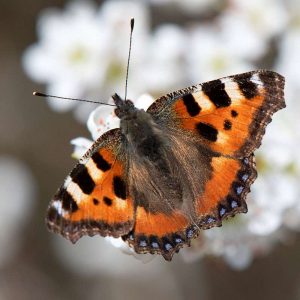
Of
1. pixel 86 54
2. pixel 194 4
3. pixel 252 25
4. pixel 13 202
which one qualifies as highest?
pixel 194 4

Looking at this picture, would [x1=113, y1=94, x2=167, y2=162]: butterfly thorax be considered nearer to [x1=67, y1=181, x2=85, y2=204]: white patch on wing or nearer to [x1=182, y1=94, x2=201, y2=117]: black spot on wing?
[x1=182, y1=94, x2=201, y2=117]: black spot on wing

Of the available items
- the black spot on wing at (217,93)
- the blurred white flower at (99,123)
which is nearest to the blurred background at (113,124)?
the blurred white flower at (99,123)

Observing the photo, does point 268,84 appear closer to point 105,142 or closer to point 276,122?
point 105,142

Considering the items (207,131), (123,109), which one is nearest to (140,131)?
(123,109)

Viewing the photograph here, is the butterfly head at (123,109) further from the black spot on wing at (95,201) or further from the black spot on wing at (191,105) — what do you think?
the black spot on wing at (95,201)

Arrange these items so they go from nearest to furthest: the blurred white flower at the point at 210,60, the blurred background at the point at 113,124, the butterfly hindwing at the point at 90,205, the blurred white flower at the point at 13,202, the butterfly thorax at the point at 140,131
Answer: the butterfly hindwing at the point at 90,205
the butterfly thorax at the point at 140,131
the blurred background at the point at 113,124
the blurred white flower at the point at 210,60
the blurred white flower at the point at 13,202

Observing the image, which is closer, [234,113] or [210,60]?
[234,113]

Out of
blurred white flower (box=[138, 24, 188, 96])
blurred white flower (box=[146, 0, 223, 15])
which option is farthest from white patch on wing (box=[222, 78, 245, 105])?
blurred white flower (box=[146, 0, 223, 15])

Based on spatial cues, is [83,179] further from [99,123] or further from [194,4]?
[194,4]
